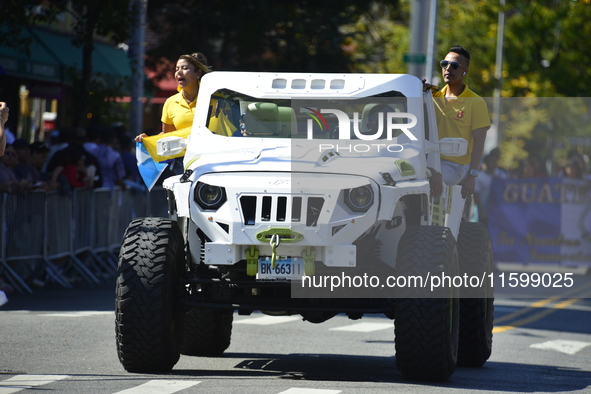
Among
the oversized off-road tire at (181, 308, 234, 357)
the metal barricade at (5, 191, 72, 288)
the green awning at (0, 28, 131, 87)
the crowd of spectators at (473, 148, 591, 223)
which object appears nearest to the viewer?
the oversized off-road tire at (181, 308, 234, 357)

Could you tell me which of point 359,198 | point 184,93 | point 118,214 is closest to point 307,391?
point 359,198

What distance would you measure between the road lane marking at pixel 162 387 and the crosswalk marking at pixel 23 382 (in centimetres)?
61

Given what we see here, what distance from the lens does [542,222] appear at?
20.8 m

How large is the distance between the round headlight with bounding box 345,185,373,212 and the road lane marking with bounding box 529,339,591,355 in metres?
3.87

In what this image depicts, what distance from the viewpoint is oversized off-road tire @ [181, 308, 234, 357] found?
9.53 meters

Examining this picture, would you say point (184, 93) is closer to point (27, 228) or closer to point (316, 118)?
point (316, 118)

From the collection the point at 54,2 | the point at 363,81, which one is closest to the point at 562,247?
the point at 54,2

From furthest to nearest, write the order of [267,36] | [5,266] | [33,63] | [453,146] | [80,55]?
[267,36]
[80,55]
[33,63]
[5,266]
[453,146]

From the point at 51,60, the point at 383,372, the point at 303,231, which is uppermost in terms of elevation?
the point at 51,60

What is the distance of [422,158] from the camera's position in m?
8.61

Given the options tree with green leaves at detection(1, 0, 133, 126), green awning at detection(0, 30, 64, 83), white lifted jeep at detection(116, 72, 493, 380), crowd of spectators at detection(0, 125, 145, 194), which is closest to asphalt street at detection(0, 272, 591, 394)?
white lifted jeep at detection(116, 72, 493, 380)

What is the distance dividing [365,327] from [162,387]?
501 cm

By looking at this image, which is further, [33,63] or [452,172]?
[33,63]

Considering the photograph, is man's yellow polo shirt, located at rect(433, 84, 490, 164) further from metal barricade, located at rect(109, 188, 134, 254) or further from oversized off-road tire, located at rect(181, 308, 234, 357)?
metal barricade, located at rect(109, 188, 134, 254)
